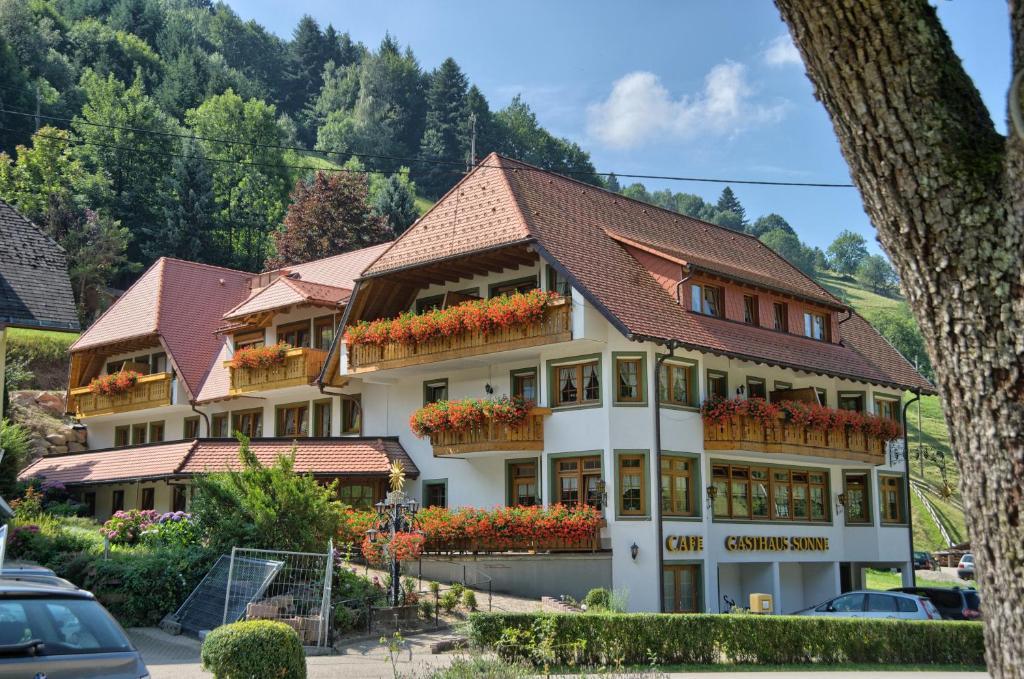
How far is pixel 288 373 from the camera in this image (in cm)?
3550

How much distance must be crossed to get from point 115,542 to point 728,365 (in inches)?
672

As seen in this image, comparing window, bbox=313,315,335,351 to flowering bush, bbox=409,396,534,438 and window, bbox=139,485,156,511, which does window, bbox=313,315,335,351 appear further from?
window, bbox=139,485,156,511

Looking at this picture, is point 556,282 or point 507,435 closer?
point 507,435

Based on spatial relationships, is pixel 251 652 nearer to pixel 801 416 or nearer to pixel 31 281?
pixel 31 281

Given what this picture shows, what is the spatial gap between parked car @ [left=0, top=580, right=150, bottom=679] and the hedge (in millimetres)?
9382

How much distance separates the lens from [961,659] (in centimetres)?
2284

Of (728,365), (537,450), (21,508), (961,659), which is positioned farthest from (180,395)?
(961,659)

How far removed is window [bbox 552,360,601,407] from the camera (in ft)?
94.7

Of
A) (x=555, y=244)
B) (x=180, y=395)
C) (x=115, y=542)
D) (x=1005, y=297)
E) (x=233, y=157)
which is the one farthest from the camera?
(x=233, y=157)

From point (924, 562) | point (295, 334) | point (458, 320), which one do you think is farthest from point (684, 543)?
point (924, 562)

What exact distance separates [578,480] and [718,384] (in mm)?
5585

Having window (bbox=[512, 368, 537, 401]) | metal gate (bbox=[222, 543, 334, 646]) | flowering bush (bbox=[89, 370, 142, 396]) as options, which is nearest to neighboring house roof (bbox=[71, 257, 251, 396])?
flowering bush (bbox=[89, 370, 142, 396])

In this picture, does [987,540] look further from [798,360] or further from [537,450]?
[798,360]

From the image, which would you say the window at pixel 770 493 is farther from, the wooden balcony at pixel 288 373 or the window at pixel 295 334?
the window at pixel 295 334
